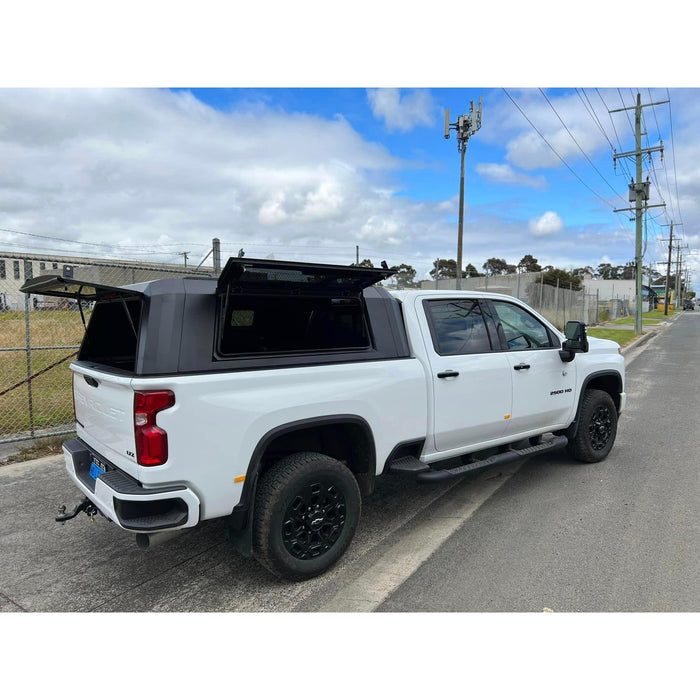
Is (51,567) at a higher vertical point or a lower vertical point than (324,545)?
lower

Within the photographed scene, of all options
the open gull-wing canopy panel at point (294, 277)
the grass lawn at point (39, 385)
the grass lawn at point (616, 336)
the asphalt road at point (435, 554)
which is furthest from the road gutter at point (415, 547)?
the grass lawn at point (616, 336)

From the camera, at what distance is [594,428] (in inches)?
209

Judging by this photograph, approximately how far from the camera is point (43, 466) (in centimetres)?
534

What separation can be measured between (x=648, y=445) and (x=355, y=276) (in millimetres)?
4710

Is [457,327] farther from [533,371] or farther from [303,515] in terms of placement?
[303,515]

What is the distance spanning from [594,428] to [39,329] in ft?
23.4

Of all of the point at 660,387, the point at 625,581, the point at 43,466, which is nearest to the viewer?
the point at 625,581

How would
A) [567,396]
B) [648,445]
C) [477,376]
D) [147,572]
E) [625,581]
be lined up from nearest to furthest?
1. [625,581]
2. [147,572]
3. [477,376]
4. [567,396]
5. [648,445]

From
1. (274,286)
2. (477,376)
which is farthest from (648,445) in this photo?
(274,286)

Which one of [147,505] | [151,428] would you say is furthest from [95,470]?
[151,428]

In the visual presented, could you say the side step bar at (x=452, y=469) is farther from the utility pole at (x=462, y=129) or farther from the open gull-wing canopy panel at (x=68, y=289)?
the utility pole at (x=462, y=129)

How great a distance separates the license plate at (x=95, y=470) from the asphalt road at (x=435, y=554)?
0.66m

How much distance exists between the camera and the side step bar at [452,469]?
3.65 meters

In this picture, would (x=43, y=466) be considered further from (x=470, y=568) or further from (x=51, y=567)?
(x=470, y=568)
